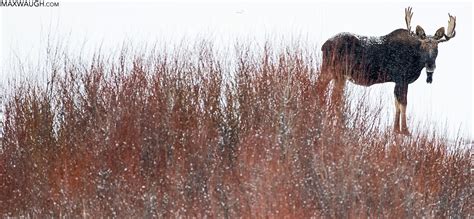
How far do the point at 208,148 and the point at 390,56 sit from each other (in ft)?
8.80

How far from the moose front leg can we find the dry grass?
0.32 m

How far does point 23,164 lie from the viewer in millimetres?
7543

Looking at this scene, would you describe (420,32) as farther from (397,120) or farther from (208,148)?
(208,148)

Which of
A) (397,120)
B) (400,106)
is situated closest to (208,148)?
(397,120)

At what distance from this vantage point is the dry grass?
6.58m

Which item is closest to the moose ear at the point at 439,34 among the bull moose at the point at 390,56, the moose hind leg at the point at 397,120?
the bull moose at the point at 390,56

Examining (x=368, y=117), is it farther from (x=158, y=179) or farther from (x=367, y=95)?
(x=158, y=179)

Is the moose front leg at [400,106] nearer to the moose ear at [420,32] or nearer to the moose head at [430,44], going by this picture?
the moose head at [430,44]

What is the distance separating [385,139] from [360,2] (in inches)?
139

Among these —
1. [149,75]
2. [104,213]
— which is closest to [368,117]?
[149,75]

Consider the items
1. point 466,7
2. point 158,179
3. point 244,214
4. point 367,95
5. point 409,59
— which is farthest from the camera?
point 466,7

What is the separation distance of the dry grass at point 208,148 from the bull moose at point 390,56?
1.24 feet

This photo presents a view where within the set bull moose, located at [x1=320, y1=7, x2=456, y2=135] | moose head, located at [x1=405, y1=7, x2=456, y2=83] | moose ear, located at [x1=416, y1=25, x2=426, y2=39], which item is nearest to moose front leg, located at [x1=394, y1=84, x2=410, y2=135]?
bull moose, located at [x1=320, y1=7, x2=456, y2=135]

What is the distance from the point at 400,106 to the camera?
866cm
